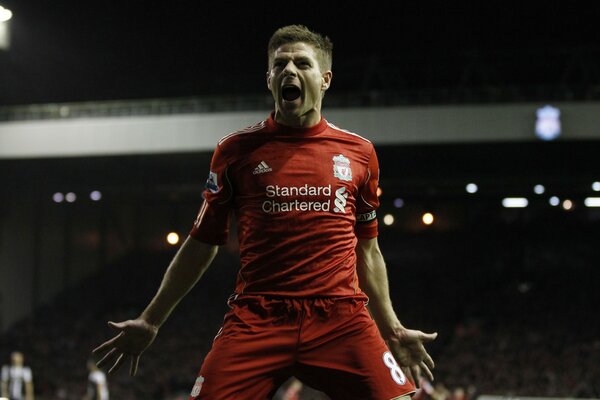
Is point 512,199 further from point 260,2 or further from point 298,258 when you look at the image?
point 298,258

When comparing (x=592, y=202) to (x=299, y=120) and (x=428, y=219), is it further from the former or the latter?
(x=299, y=120)

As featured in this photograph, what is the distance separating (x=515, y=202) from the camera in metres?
28.1

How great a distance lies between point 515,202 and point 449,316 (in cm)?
466

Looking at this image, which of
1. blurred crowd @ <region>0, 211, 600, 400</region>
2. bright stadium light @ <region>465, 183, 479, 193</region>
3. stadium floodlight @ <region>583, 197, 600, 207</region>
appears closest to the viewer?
blurred crowd @ <region>0, 211, 600, 400</region>

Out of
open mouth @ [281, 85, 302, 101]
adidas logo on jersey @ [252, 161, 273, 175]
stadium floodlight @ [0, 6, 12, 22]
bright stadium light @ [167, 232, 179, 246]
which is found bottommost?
bright stadium light @ [167, 232, 179, 246]

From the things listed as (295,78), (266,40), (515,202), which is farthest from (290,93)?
(515,202)

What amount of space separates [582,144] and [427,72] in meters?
4.59

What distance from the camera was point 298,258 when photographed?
357 cm

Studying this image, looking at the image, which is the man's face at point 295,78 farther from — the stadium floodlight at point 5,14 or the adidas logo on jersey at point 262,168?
the stadium floodlight at point 5,14

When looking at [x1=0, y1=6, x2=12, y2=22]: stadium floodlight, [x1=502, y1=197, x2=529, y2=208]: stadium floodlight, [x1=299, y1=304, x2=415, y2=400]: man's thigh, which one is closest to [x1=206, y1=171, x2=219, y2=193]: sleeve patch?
[x1=299, y1=304, x2=415, y2=400]: man's thigh

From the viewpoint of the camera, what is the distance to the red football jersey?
3.57m

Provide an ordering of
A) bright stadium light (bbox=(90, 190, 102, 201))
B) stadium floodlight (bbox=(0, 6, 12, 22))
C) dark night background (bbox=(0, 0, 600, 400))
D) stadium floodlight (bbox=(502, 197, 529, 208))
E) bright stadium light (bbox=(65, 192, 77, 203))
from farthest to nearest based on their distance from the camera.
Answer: bright stadium light (bbox=(65, 192, 77, 203)) < bright stadium light (bbox=(90, 190, 102, 201)) < stadium floodlight (bbox=(502, 197, 529, 208)) < dark night background (bbox=(0, 0, 600, 400)) < stadium floodlight (bbox=(0, 6, 12, 22))

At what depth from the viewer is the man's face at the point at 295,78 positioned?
3607 millimetres

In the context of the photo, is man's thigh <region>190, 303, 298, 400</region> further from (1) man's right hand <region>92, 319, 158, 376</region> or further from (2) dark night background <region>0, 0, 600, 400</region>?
(2) dark night background <region>0, 0, 600, 400</region>
